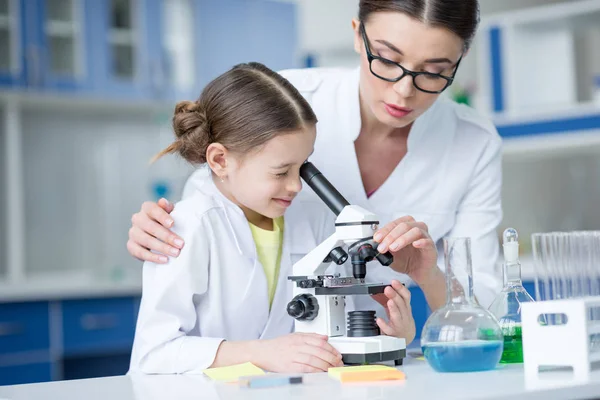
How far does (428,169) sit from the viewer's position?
1.90 m

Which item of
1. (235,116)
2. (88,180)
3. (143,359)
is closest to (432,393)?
(143,359)

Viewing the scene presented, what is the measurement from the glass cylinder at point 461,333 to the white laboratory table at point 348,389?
20 mm

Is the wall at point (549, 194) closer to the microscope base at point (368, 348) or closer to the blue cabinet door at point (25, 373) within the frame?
the blue cabinet door at point (25, 373)

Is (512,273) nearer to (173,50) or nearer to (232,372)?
(232,372)

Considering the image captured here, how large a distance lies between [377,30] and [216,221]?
489mm

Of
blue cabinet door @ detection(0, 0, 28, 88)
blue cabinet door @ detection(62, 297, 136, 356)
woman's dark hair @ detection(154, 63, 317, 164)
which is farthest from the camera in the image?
blue cabinet door @ detection(0, 0, 28, 88)

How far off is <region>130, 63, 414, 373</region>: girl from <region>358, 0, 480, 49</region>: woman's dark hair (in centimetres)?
26

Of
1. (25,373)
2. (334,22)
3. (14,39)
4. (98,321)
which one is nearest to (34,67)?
(14,39)

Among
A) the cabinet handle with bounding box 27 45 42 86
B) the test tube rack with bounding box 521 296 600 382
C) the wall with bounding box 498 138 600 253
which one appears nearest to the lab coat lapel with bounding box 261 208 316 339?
the test tube rack with bounding box 521 296 600 382

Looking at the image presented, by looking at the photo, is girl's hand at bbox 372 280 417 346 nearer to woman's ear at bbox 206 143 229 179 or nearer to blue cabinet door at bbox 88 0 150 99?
woman's ear at bbox 206 143 229 179

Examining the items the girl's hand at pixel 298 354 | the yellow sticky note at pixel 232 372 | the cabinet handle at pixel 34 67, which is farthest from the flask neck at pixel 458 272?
the cabinet handle at pixel 34 67

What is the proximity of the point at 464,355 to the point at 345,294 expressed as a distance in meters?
0.23

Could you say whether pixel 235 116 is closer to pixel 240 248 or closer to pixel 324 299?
pixel 240 248

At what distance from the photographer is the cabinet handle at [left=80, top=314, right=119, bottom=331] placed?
386cm
